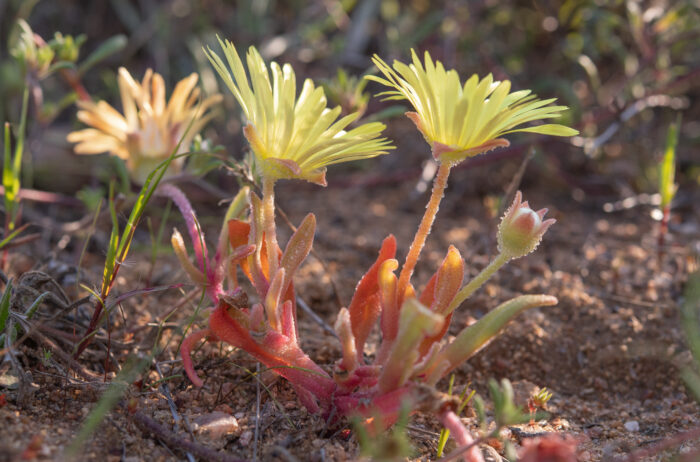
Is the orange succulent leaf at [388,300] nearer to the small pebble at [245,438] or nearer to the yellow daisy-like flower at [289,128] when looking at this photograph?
the yellow daisy-like flower at [289,128]

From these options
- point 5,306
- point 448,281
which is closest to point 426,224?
point 448,281

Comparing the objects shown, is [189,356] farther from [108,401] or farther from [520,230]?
[520,230]

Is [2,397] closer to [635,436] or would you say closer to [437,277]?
[437,277]

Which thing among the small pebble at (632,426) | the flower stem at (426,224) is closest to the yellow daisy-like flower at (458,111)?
the flower stem at (426,224)

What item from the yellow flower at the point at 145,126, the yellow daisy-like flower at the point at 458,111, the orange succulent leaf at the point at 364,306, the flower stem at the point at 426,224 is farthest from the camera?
the yellow flower at the point at 145,126

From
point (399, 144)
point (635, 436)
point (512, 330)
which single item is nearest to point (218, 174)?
point (399, 144)

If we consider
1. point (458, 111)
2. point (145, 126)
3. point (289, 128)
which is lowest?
point (145, 126)
